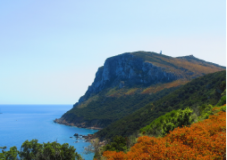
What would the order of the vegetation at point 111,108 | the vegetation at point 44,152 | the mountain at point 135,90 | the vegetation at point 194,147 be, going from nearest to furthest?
the vegetation at point 194,147
the vegetation at point 44,152
the vegetation at point 111,108
the mountain at point 135,90

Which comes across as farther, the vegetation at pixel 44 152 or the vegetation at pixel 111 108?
the vegetation at pixel 111 108

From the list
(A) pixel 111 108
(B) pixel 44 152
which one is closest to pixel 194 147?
(B) pixel 44 152

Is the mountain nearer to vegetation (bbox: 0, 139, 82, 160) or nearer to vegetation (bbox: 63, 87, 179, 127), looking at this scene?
vegetation (bbox: 63, 87, 179, 127)

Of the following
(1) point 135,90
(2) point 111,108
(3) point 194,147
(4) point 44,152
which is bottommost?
(2) point 111,108

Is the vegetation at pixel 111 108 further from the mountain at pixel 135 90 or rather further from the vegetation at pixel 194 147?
the vegetation at pixel 194 147

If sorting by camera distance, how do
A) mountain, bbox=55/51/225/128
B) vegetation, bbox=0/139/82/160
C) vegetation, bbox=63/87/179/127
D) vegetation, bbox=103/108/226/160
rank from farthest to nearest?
mountain, bbox=55/51/225/128
vegetation, bbox=63/87/179/127
vegetation, bbox=0/139/82/160
vegetation, bbox=103/108/226/160

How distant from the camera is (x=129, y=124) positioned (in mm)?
94375

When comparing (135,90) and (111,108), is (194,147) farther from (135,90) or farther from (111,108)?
(135,90)

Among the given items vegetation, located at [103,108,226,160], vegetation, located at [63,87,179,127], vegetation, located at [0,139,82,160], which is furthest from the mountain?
vegetation, located at [103,108,226,160]

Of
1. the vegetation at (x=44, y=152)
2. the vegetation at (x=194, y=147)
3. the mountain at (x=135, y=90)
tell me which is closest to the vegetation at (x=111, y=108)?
the mountain at (x=135, y=90)

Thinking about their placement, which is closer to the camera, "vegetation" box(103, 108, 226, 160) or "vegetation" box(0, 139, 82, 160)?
"vegetation" box(103, 108, 226, 160)

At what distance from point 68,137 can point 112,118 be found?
4250 centimetres

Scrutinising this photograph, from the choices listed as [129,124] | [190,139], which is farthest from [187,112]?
[129,124]

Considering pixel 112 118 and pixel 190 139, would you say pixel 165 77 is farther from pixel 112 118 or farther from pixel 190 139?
pixel 190 139
